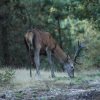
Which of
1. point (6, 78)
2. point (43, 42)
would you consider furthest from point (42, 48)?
point (6, 78)

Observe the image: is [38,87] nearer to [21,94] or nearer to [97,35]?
[21,94]

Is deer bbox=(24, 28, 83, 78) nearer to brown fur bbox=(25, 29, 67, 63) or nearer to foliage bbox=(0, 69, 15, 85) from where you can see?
brown fur bbox=(25, 29, 67, 63)

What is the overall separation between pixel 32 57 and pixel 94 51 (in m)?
10.2

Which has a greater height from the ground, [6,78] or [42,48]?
[6,78]

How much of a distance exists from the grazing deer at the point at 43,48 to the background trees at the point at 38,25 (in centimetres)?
551

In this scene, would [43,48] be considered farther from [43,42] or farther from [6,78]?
[6,78]

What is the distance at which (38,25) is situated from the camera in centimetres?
2553

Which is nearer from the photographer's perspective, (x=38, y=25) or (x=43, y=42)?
(x=43, y=42)

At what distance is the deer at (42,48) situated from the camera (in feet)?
50.1

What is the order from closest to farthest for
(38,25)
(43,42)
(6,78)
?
(6,78), (43,42), (38,25)

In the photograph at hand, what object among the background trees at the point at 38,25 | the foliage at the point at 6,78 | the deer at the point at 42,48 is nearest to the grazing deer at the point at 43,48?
the deer at the point at 42,48

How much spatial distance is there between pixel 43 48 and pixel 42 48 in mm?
47

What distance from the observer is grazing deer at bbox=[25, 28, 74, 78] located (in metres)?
15.3

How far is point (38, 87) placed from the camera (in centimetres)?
1099
